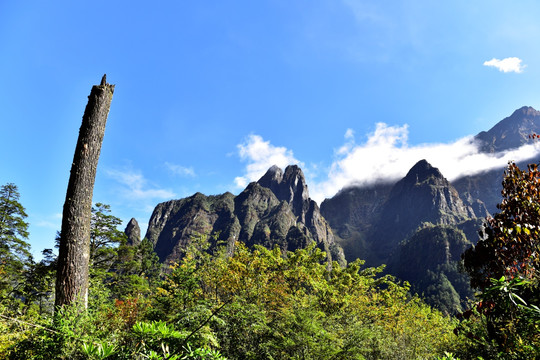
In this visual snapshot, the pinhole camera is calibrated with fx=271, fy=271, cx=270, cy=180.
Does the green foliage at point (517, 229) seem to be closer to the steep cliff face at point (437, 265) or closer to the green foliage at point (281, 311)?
the green foliage at point (281, 311)

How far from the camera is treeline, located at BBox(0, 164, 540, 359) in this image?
262 centimetres

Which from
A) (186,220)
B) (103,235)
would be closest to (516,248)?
(103,235)

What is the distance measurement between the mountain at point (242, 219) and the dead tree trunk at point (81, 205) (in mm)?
127528

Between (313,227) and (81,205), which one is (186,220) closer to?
(313,227)

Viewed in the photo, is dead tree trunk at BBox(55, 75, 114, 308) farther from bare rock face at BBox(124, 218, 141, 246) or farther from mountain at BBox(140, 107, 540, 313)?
bare rock face at BBox(124, 218, 141, 246)

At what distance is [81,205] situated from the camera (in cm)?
434

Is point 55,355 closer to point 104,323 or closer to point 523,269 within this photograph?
point 104,323

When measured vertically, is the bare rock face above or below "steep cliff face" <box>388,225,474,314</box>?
above

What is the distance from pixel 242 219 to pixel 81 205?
161829 millimetres

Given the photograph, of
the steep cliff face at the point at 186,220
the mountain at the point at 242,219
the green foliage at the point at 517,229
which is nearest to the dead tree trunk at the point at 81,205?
the green foliage at the point at 517,229

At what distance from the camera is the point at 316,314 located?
696 cm

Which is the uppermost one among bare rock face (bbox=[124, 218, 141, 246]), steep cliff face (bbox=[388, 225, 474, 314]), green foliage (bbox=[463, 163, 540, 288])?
bare rock face (bbox=[124, 218, 141, 246])

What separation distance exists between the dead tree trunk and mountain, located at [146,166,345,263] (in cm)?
12753

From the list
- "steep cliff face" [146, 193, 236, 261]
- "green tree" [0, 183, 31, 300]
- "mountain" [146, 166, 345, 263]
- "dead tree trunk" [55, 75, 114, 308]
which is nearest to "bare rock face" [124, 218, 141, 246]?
"mountain" [146, 166, 345, 263]
